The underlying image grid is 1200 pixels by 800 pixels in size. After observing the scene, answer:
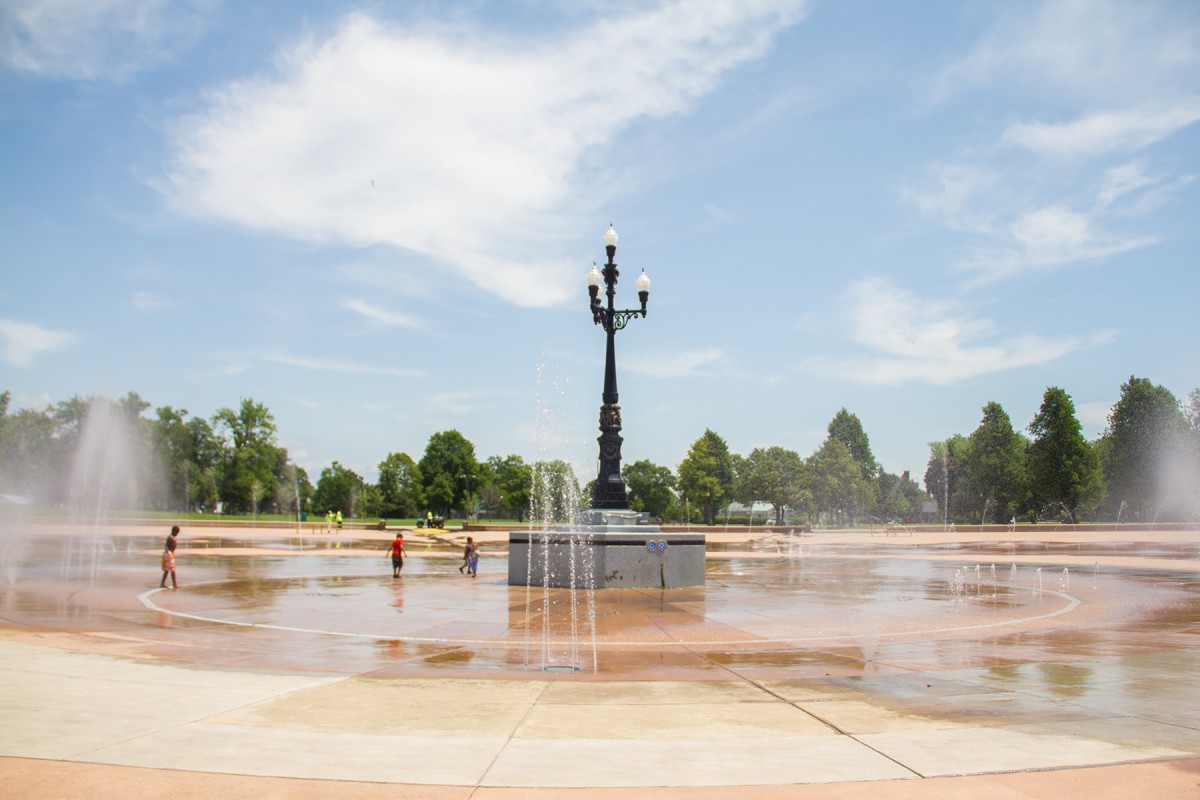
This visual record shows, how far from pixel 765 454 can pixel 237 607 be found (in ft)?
317

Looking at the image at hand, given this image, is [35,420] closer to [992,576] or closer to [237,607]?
[237,607]

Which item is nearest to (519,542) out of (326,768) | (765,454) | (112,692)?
(112,692)

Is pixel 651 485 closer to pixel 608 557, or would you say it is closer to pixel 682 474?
pixel 682 474

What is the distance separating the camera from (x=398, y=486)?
371ft

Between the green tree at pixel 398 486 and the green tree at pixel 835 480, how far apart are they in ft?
173

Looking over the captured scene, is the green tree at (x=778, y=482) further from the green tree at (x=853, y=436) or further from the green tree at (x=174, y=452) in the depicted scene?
the green tree at (x=174, y=452)

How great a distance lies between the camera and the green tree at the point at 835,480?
10719cm

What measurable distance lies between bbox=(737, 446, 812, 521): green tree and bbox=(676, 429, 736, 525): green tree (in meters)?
3.92

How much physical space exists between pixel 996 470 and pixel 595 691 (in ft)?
346

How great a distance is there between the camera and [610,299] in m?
22.0

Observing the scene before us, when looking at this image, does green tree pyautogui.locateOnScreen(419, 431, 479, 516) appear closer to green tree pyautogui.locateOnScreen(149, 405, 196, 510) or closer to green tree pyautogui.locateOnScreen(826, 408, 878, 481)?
green tree pyautogui.locateOnScreen(149, 405, 196, 510)

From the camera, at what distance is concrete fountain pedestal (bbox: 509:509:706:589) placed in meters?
19.9

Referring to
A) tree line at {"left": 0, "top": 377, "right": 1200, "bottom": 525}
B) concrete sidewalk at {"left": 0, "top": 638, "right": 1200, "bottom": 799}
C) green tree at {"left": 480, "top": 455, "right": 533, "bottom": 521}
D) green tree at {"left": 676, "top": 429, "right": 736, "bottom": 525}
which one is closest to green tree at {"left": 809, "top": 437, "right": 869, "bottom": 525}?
tree line at {"left": 0, "top": 377, "right": 1200, "bottom": 525}

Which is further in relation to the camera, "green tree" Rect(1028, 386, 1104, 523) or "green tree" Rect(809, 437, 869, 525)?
"green tree" Rect(809, 437, 869, 525)
